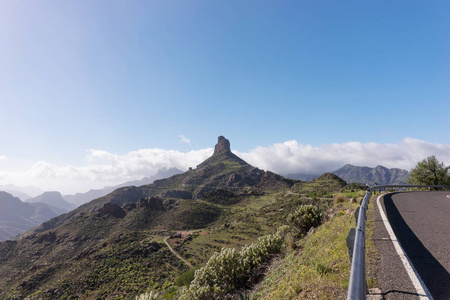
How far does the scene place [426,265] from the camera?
13.9 ft

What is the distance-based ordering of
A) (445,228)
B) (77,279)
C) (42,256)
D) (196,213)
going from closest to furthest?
(445,228) → (77,279) → (42,256) → (196,213)

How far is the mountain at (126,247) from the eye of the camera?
45.3m

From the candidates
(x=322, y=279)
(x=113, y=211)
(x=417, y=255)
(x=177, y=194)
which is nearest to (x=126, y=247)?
(x=113, y=211)

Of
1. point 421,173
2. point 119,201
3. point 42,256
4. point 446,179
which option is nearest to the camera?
point 446,179

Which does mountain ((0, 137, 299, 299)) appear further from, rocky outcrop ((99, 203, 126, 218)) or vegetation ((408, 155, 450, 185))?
vegetation ((408, 155, 450, 185))

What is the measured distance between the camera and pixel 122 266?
172 feet

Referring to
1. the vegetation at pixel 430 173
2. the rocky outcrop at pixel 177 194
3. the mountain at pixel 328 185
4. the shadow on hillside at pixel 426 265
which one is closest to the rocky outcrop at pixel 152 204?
the rocky outcrop at pixel 177 194

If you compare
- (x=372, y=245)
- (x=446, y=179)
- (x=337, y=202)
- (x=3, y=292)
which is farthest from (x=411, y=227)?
(x=3, y=292)

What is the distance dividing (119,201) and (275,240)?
20709cm

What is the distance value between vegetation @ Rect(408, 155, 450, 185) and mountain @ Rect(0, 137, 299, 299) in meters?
34.6

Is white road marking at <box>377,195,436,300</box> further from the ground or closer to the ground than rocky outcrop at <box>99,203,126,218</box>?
further from the ground

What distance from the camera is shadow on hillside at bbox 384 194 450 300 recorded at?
3.35m

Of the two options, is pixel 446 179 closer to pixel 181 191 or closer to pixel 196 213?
pixel 196 213

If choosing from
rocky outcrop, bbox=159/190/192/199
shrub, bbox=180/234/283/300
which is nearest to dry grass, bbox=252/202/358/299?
shrub, bbox=180/234/283/300
